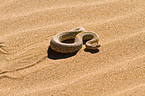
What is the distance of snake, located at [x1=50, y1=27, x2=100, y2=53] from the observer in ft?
12.5

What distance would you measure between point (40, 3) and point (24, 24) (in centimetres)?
86

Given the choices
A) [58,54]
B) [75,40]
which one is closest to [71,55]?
[58,54]

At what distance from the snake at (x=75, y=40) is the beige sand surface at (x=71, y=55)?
113mm

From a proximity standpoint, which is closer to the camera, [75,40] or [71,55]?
[71,55]

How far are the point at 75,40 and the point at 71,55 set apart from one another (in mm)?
394

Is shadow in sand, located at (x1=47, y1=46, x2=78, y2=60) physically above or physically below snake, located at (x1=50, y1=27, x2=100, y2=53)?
below

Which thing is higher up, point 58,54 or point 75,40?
point 75,40

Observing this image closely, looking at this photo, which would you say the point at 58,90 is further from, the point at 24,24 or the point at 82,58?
the point at 24,24

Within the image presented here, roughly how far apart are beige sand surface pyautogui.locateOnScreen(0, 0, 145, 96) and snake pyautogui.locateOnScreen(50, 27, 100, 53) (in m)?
0.11

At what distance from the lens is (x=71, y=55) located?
3.79 meters

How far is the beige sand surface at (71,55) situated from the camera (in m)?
3.15

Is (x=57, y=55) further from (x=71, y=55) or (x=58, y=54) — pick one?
(x=71, y=55)

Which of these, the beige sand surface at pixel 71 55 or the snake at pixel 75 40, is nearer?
the beige sand surface at pixel 71 55

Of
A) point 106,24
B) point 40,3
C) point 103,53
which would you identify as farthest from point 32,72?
point 40,3
